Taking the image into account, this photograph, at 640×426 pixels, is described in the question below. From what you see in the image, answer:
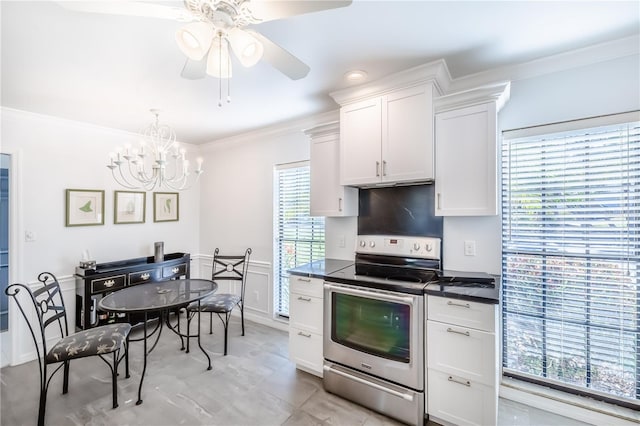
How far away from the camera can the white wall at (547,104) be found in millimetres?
1925

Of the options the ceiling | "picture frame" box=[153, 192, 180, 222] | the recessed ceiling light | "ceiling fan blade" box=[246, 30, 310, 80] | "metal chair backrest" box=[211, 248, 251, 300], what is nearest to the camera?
"ceiling fan blade" box=[246, 30, 310, 80]

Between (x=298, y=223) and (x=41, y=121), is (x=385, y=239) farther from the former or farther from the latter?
(x=41, y=121)

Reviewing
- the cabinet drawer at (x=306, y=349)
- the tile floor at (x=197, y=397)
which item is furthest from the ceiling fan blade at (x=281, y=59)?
the tile floor at (x=197, y=397)

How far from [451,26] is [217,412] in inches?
122

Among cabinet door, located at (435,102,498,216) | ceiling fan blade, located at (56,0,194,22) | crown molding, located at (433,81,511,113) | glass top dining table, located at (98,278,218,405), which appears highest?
crown molding, located at (433,81,511,113)

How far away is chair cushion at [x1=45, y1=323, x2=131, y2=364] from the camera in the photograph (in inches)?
80.2

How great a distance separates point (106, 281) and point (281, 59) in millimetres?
3289

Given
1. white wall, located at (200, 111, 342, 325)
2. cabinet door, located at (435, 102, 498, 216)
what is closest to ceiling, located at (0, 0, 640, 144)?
cabinet door, located at (435, 102, 498, 216)

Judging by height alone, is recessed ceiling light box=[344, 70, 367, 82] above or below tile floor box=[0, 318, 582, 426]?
above

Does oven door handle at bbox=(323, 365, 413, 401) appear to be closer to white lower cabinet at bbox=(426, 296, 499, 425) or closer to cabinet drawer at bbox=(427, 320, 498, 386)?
white lower cabinet at bbox=(426, 296, 499, 425)

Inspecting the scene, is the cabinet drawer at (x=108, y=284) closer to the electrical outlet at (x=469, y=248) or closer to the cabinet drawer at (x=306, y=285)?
the cabinet drawer at (x=306, y=285)

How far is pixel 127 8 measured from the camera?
1.13 m

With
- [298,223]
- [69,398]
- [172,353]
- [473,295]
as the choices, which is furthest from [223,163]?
[473,295]

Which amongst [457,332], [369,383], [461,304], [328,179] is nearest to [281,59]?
[328,179]
